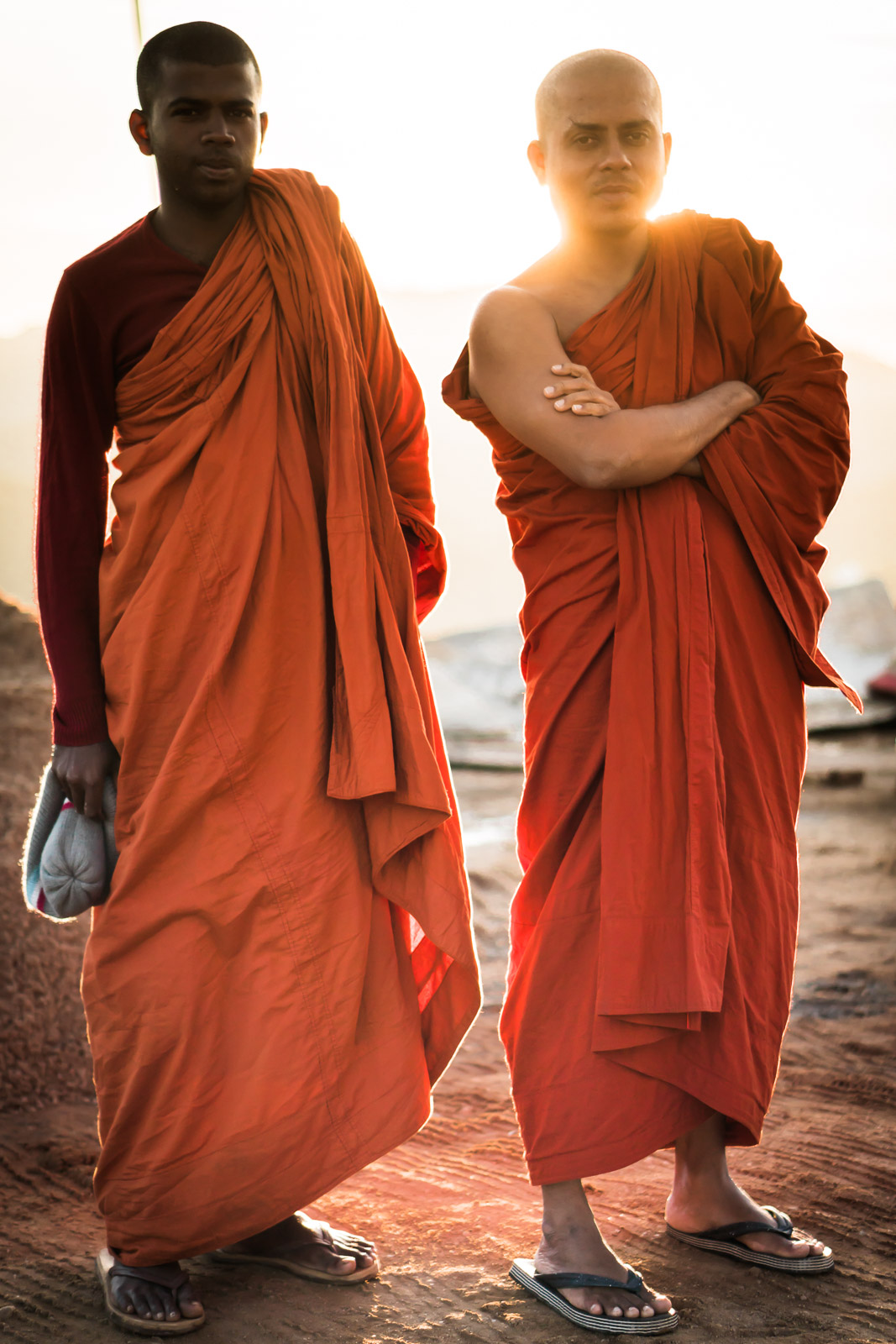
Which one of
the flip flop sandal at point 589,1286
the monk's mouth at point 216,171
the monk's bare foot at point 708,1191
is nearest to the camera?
the flip flop sandal at point 589,1286

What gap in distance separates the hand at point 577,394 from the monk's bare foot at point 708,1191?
4.96 feet

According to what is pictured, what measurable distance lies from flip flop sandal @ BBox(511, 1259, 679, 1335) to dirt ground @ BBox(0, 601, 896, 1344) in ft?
0.08

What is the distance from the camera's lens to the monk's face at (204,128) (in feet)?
7.45

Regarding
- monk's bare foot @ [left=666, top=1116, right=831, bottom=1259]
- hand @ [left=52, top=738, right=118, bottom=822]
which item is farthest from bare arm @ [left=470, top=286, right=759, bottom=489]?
monk's bare foot @ [left=666, top=1116, right=831, bottom=1259]

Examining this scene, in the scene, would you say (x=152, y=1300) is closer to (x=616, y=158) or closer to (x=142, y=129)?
(x=142, y=129)

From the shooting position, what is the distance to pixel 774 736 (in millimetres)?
2455

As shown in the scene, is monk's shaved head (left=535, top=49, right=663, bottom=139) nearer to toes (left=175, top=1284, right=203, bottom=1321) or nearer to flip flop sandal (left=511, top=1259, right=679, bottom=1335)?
flip flop sandal (left=511, top=1259, right=679, bottom=1335)

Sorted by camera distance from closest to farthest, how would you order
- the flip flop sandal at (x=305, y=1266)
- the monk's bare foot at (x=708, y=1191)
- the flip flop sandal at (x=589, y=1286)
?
the flip flop sandal at (x=589, y=1286), the flip flop sandal at (x=305, y=1266), the monk's bare foot at (x=708, y=1191)

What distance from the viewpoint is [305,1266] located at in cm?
243

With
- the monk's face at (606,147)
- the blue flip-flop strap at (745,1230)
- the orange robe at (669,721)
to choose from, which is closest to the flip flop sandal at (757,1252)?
the blue flip-flop strap at (745,1230)

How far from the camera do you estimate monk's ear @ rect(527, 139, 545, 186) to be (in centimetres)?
260

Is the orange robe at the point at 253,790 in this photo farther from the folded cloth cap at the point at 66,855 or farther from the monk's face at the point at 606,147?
the monk's face at the point at 606,147

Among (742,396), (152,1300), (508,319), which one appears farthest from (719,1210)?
(508,319)

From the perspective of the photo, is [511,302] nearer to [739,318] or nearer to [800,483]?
[739,318]
